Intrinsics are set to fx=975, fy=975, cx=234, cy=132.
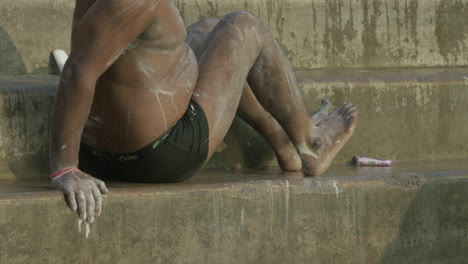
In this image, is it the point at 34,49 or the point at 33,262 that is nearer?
the point at 33,262

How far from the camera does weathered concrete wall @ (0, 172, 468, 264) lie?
3396 mm

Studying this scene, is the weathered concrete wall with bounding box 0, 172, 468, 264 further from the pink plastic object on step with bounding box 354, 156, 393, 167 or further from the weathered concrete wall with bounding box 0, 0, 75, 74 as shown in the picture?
the weathered concrete wall with bounding box 0, 0, 75, 74

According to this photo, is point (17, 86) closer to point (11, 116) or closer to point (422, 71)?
point (11, 116)

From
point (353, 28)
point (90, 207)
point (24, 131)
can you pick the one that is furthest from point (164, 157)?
point (353, 28)

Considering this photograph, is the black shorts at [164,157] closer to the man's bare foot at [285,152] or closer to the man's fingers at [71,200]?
the man's fingers at [71,200]

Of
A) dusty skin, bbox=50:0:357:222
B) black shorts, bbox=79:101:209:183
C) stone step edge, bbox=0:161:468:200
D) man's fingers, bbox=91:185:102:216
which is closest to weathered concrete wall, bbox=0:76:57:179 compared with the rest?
stone step edge, bbox=0:161:468:200

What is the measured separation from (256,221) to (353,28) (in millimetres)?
2549

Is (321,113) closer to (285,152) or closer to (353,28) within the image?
(285,152)

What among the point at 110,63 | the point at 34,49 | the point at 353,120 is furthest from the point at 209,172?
the point at 34,49

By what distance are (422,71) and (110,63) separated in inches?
103

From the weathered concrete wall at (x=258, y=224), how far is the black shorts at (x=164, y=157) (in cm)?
19

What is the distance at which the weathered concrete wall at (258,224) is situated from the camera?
340cm

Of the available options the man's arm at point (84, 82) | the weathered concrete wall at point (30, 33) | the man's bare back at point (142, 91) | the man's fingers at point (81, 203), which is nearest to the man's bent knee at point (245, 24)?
the man's bare back at point (142, 91)

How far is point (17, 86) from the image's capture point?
4332mm
